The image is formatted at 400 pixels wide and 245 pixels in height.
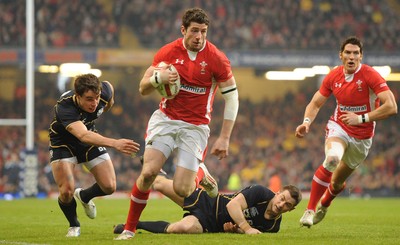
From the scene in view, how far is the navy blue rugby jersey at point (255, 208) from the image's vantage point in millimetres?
9609

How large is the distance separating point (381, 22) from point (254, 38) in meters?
5.08

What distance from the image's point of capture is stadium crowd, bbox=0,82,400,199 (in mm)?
28359

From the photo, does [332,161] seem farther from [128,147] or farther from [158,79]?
[128,147]

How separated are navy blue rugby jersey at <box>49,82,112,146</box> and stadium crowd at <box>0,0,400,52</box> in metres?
18.4

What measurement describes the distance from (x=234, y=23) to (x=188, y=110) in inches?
855

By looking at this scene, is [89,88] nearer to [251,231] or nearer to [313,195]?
[251,231]

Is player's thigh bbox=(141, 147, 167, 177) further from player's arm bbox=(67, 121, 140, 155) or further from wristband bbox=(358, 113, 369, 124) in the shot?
wristband bbox=(358, 113, 369, 124)

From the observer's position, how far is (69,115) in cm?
910

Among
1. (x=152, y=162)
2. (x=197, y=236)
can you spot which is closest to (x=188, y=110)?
(x=152, y=162)

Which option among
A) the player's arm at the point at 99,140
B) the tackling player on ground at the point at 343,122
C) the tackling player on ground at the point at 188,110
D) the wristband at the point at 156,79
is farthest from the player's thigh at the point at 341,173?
the player's arm at the point at 99,140

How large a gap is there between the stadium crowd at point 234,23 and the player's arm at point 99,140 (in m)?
19.3

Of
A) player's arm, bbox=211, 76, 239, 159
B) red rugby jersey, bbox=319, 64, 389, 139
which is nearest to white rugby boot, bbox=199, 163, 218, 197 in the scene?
player's arm, bbox=211, 76, 239, 159

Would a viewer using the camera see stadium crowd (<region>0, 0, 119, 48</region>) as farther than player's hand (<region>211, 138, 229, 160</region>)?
Yes

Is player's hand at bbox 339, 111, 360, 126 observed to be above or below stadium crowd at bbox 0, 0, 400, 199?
above
